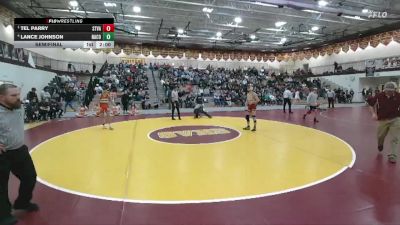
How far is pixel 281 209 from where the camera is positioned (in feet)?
11.5

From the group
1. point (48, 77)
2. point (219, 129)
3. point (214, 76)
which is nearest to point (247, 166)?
point (219, 129)

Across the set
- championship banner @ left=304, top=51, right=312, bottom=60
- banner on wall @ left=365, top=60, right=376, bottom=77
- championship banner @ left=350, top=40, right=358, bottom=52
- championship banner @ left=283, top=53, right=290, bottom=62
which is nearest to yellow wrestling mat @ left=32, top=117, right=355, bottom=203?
banner on wall @ left=365, top=60, right=376, bottom=77

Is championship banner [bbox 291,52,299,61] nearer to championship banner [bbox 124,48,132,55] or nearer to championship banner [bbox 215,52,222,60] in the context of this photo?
championship banner [bbox 215,52,222,60]

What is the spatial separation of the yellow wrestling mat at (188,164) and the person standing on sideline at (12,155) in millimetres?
793

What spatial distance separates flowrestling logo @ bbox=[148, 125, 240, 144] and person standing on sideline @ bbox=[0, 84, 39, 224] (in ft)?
14.5

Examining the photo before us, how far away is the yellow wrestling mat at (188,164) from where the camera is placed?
419cm

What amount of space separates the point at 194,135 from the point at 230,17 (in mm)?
16808

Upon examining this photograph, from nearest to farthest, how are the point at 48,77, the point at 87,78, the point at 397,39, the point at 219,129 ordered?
the point at 219,129, the point at 48,77, the point at 397,39, the point at 87,78

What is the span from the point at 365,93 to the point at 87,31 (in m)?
26.5

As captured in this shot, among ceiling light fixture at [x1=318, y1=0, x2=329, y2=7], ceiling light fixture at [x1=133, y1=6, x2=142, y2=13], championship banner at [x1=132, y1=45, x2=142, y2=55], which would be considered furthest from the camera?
championship banner at [x1=132, y1=45, x2=142, y2=55]

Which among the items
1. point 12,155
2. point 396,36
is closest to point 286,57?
point 396,36

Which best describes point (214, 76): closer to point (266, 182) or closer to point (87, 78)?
point (87, 78)

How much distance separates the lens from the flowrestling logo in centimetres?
791

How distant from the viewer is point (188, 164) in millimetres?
5566
